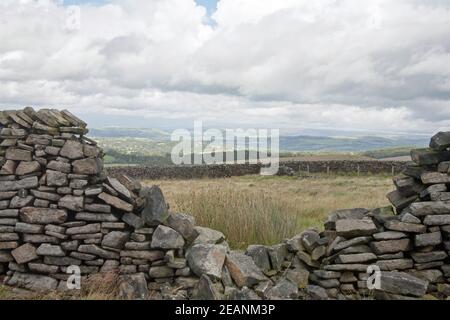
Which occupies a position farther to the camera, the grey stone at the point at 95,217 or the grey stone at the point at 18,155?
the grey stone at the point at 18,155

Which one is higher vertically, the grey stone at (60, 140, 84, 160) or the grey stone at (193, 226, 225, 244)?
the grey stone at (60, 140, 84, 160)

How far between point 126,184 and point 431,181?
500 centimetres

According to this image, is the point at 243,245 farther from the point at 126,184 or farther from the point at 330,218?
the point at 126,184

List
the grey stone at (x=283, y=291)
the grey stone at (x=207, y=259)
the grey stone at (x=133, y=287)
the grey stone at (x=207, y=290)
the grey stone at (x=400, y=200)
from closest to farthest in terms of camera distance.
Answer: the grey stone at (x=207, y=290), the grey stone at (x=283, y=291), the grey stone at (x=133, y=287), the grey stone at (x=207, y=259), the grey stone at (x=400, y=200)

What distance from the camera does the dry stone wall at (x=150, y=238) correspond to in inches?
277

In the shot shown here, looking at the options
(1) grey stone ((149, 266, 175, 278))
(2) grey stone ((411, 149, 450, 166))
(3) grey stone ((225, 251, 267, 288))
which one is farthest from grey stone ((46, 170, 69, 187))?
(2) grey stone ((411, 149, 450, 166))

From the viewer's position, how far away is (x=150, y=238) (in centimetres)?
738

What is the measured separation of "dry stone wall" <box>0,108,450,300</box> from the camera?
7027 millimetres

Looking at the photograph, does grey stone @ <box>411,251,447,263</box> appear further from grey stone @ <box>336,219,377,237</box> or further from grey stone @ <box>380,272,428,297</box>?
grey stone @ <box>336,219,377,237</box>

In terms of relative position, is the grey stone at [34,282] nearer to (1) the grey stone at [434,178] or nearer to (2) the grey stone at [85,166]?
(2) the grey stone at [85,166]

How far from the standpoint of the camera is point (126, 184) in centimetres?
776

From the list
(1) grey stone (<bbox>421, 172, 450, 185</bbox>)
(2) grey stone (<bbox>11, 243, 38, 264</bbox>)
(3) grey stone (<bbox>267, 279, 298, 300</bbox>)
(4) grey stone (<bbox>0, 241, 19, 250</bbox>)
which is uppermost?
(1) grey stone (<bbox>421, 172, 450, 185</bbox>)

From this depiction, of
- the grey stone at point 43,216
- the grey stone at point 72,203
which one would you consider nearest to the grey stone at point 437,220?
the grey stone at point 72,203
